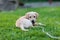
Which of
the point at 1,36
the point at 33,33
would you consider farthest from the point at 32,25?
the point at 1,36

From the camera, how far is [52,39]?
17.1ft

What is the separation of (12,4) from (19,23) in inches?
378

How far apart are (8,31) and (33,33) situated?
0.69 m

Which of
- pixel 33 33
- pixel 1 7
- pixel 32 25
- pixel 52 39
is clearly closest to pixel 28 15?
pixel 32 25

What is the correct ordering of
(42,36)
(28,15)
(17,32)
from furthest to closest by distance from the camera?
(28,15) → (17,32) → (42,36)

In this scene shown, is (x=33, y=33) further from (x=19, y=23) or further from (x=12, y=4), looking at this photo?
(x=12, y=4)

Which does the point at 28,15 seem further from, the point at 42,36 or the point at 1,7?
the point at 1,7

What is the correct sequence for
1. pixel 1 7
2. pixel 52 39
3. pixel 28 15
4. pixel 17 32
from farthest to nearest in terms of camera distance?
pixel 1 7, pixel 28 15, pixel 17 32, pixel 52 39

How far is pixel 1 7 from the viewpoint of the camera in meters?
15.5

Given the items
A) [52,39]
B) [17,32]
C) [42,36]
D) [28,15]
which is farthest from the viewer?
[28,15]

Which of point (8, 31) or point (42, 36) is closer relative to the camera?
point (42, 36)

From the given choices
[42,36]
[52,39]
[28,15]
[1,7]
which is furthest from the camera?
[1,7]

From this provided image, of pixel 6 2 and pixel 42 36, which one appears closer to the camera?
pixel 42 36

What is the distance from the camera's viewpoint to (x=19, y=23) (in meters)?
6.38
